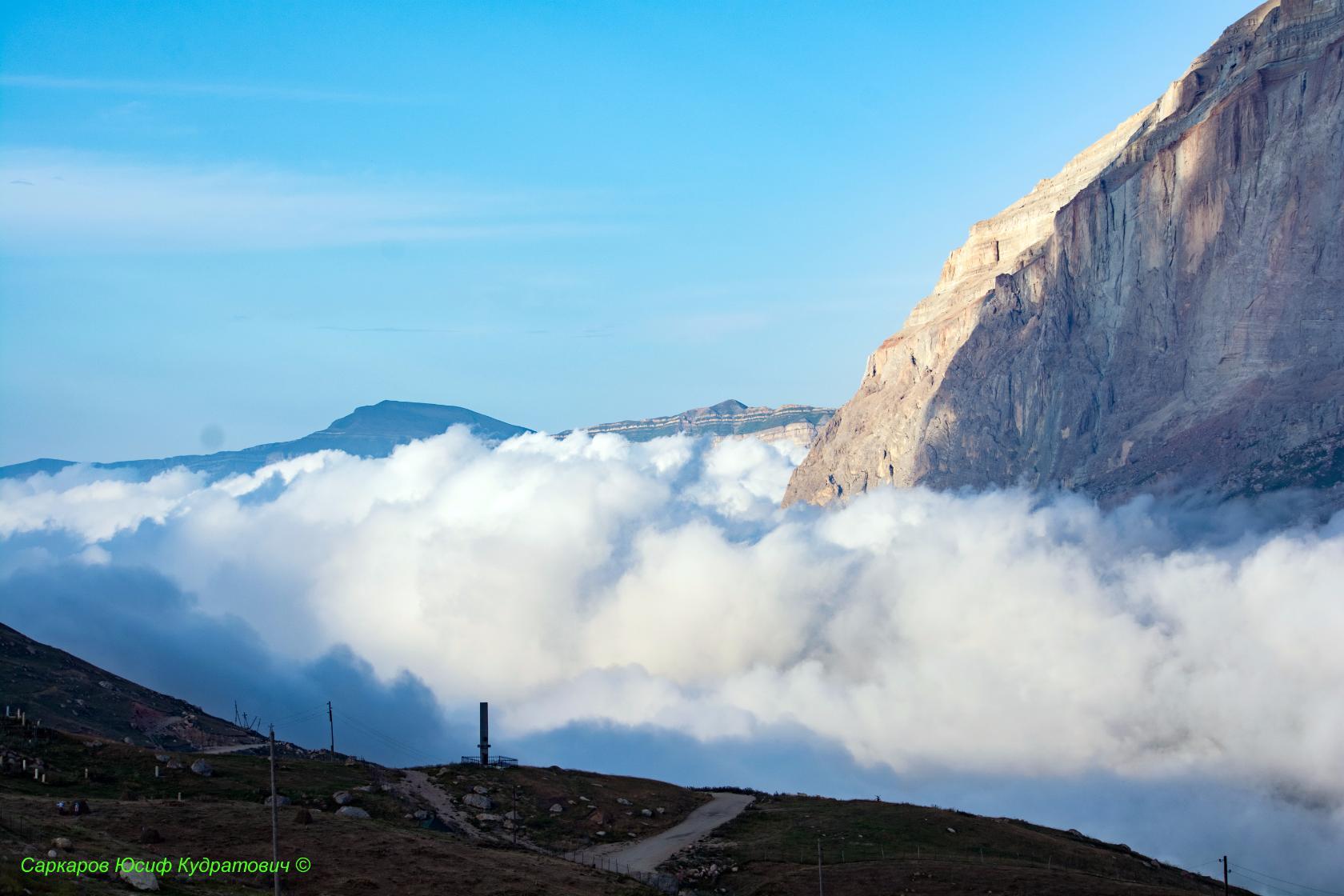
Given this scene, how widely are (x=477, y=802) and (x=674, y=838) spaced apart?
1980cm

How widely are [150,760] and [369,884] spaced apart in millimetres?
38647

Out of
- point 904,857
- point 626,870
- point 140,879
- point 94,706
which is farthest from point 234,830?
point 94,706

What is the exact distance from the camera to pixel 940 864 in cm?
12462

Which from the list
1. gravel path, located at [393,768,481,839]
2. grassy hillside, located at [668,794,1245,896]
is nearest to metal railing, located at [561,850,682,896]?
grassy hillside, located at [668,794,1245,896]

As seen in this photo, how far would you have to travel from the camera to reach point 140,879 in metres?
83.1

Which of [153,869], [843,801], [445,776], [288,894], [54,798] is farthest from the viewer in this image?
[843,801]

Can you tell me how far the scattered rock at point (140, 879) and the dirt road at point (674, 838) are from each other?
1929 inches

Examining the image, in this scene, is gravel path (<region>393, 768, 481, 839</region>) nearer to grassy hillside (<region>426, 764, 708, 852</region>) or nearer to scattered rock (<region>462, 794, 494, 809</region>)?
grassy hillside (<region>426, 764, 708, 852</region>)

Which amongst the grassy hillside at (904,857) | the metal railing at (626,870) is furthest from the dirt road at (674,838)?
the grassy hillside at (904,857)

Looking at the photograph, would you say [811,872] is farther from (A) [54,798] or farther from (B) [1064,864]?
(A) [54,798]

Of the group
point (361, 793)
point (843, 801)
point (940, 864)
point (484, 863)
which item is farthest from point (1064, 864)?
point (361, 793)

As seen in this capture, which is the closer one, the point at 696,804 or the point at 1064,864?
the point at 1064,864

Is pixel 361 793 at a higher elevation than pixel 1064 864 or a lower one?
higher

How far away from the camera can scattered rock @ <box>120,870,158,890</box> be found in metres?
82.7
